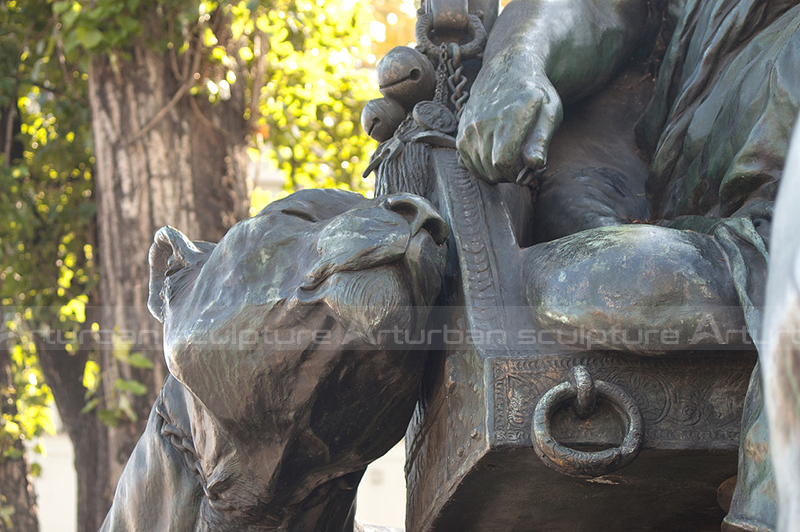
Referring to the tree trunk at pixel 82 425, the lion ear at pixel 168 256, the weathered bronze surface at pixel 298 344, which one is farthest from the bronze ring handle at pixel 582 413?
the tree trunk at pixel 82 425

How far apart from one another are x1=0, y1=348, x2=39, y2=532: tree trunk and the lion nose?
3418 mm

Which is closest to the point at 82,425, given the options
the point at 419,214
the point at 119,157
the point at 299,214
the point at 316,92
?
the point at 119,157

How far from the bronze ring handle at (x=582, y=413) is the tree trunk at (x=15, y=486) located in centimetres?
357

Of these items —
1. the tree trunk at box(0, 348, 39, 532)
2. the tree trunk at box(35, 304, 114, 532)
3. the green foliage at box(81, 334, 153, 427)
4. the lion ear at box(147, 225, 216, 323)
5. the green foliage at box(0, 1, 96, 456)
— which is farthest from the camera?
the green foliage at box(0, 1, 96, 456)

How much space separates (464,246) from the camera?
1.53 m

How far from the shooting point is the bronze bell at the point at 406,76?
1807 mm

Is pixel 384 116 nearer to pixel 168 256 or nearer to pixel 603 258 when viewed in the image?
pixel 168 256

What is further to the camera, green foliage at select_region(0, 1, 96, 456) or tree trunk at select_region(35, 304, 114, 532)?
green foliage at select_region(0, 1, 96, 456)

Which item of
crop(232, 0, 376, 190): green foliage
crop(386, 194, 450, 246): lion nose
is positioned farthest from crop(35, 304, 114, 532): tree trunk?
crop(386, 194, 450, 246): lion nose

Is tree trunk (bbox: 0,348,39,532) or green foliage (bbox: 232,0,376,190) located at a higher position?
green foliage (bbox: 232,0,376,190)

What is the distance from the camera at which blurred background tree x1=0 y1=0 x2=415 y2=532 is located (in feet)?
12.9

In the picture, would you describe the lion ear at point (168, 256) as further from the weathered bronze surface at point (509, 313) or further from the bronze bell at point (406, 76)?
the bronze bell at point (406, 76)

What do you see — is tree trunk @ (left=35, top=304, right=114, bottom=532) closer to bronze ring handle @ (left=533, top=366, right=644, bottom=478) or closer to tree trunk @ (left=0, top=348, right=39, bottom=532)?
tree trunk @ (left=0, top=348, right=39, bottom=532)

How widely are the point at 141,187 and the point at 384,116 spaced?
230 centimetres
